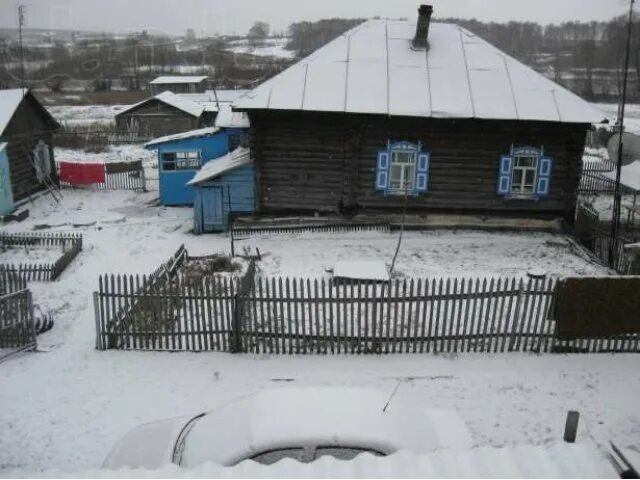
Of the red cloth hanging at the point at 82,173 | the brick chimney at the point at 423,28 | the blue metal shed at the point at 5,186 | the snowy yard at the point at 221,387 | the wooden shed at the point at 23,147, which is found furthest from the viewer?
the red cloth hanging at the point at 82,173

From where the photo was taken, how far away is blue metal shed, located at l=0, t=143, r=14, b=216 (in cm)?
1943

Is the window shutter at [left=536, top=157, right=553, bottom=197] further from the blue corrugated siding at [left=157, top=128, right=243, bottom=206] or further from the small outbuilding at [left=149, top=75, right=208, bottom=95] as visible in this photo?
the small outbuilding at [left=149, top=75, right=208, bottom=95]

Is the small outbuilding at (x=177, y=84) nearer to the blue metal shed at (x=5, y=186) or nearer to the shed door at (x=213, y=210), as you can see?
the blue metal shed at (x=5, y=186)

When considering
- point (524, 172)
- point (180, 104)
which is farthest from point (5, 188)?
point (180, 104)

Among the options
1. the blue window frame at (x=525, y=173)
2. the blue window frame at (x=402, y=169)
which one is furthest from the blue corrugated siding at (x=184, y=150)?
the blue window frame at (x=525, y=173)

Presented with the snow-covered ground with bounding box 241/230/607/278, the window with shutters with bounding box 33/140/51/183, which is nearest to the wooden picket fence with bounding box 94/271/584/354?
the snow-covered ground with bounding box 241/230/607/278

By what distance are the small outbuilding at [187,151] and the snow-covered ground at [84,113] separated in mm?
29460

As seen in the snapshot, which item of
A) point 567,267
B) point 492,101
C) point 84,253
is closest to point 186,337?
point 84,253

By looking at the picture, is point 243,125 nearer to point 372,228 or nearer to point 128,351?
point 372,228

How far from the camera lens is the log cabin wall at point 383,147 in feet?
51.4

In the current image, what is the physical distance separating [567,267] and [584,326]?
5313mm

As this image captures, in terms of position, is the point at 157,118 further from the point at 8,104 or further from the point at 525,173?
the point at 525,173

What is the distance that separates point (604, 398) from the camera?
24.6 feet

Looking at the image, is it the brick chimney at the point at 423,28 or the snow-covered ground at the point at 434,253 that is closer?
the snow-covered ground at the point at 434,253
